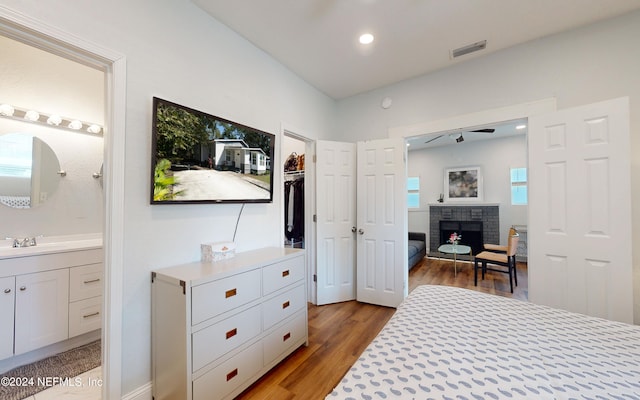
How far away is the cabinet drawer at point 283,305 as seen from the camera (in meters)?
1.86

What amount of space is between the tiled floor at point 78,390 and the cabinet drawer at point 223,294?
1028mm

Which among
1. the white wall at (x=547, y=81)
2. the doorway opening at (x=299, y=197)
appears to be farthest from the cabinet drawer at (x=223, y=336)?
the white wall at (x=547, y=81)

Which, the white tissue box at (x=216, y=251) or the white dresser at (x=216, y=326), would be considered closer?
the white dresser at (x=216, y=326)

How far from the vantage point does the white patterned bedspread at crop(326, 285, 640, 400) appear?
0.81 meters

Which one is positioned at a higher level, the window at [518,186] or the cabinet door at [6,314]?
the window at [518,186]

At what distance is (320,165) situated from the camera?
3145mm

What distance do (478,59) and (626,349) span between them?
273cm

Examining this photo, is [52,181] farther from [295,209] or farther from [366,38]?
[366,38]

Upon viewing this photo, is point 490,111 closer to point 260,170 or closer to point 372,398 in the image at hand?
point 260,170

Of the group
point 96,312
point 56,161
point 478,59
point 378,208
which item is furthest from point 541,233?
point 56,161

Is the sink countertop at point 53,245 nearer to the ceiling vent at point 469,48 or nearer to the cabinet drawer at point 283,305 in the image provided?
the cabinet drawer at point 283,305

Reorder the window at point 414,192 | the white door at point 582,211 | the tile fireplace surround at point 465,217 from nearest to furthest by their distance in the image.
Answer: the white door at point 582,211 < the tile fireplace surround at point 465,217 < the window at point 414,192

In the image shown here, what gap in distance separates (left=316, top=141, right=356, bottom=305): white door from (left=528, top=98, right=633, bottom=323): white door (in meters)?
1.88

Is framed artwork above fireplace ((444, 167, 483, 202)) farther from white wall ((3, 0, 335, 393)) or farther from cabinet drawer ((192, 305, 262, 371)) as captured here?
cabinet drawer ((192, 305, 262, 371))
